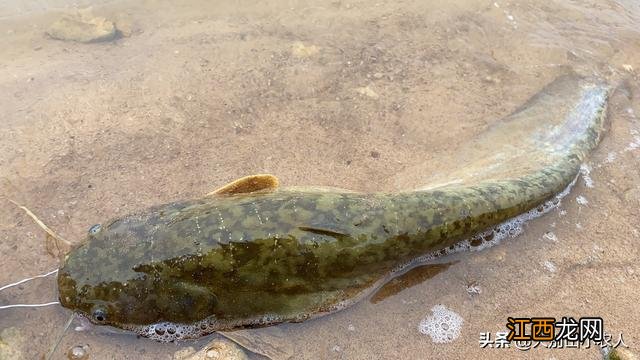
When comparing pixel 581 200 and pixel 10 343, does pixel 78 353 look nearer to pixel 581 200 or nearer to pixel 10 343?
pixel 10 343

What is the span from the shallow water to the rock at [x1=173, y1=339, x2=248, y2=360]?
0.29 feet

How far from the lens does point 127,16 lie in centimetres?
617

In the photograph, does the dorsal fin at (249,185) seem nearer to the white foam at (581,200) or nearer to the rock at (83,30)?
the white foam at (581,200)

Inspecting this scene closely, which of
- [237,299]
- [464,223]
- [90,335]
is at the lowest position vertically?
[90,335]

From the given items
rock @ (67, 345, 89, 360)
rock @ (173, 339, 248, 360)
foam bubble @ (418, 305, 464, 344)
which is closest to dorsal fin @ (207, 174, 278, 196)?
rock @ (173, 339, 248, 360)

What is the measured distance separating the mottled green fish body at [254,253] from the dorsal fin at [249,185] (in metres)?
0.09

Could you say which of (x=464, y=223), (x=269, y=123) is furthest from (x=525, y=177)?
(x=269, y=123)

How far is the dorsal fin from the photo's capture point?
10.6ft

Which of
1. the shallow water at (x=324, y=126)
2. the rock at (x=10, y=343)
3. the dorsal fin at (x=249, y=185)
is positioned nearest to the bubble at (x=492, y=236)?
the shallow water at (x=324, y=126)

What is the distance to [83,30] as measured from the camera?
5.74m

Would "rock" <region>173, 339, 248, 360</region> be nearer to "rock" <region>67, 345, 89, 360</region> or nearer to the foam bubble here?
"rock" <region>67, 345, 89, 360</region>

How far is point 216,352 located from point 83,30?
4554 millimetres

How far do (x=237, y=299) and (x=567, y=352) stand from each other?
6.71ft

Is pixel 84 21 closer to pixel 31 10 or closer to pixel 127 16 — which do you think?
pixel 127 16
